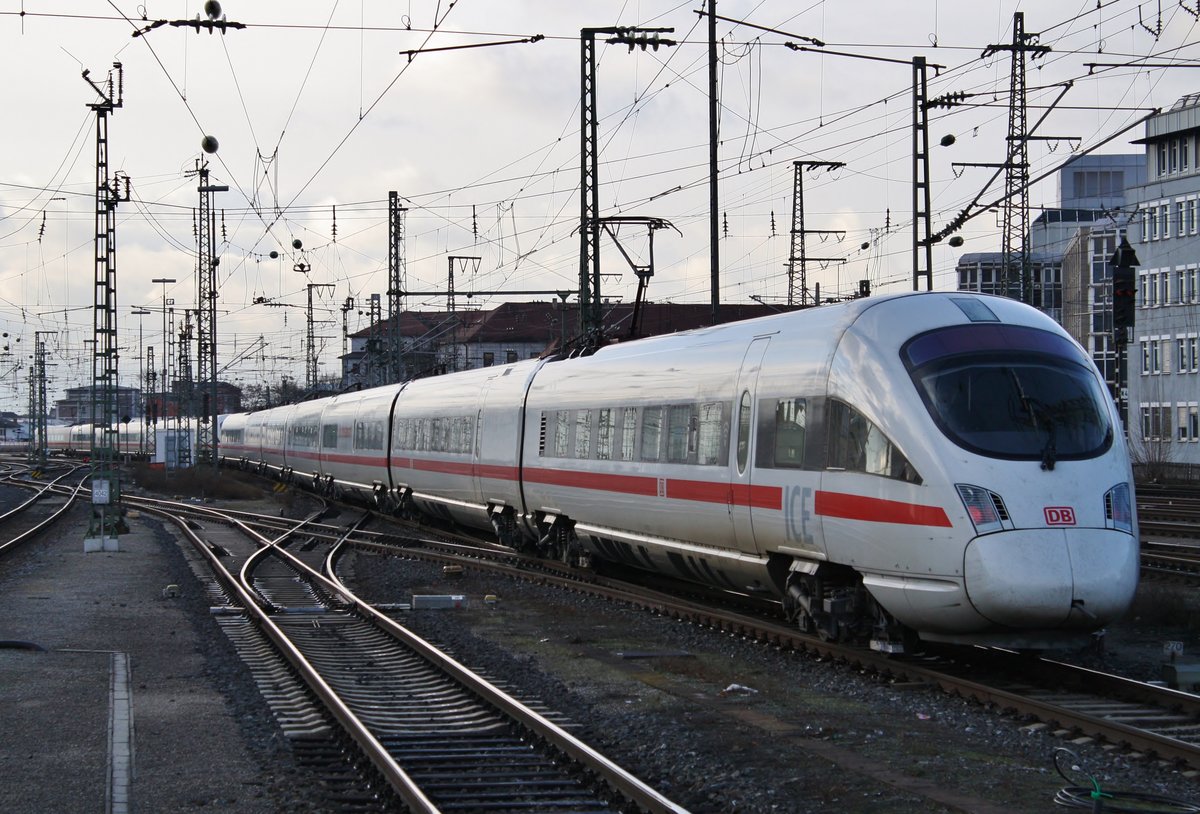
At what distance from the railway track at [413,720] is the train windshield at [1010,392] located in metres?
4.09

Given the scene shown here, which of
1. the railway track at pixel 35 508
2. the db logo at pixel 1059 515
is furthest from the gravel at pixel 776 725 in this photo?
the railway track at pixel 35 508

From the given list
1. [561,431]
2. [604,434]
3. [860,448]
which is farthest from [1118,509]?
[561,431]

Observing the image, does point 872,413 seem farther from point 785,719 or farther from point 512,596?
point 512,596

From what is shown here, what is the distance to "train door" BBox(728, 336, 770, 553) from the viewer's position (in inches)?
543

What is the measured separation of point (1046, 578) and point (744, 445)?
13.7ft

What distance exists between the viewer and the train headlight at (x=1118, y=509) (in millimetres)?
10859

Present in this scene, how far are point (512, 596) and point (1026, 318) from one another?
28.3 ft

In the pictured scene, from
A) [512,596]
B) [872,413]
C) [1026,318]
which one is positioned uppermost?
[1026,318]

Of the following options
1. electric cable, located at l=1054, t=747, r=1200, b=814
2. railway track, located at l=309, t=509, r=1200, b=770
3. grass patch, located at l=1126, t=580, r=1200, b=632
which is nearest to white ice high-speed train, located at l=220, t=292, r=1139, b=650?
railway track, located at l=309, t=509, r=1200, b=770

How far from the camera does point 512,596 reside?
18.5 meters

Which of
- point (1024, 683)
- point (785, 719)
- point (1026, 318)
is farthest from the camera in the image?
point (1026, 318)

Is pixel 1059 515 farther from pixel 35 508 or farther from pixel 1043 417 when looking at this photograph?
pixel 35 508

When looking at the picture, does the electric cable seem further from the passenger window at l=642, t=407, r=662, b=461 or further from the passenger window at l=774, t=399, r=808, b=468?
the passenger window at l=642, t=407, r=662, b=461

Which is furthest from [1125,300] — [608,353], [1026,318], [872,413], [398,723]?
[398,723]
